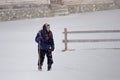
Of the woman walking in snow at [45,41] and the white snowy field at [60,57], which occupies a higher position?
the woman walking in snow at [45,41]

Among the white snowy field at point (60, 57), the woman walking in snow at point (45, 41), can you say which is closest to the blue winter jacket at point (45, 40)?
the woman walking in snow at point (45, 41)

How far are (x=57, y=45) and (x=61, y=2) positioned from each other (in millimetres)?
17934

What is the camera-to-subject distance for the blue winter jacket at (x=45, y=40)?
14461 millimetres

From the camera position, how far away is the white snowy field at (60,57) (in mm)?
14098

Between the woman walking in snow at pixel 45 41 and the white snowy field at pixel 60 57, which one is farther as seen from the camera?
the woman walking in snow at pixel 45 41

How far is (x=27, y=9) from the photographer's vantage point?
1446 inches

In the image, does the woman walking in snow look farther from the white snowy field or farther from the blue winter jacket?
the white snowy field

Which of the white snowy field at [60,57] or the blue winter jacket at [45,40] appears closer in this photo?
the white snowy field at [60,57]

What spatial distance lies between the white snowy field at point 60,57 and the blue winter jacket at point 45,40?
84cm

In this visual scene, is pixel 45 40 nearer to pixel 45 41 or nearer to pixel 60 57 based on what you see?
pixel 45 41

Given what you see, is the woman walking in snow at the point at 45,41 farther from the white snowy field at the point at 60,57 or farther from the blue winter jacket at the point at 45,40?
the white snowy field at the point at 60,57

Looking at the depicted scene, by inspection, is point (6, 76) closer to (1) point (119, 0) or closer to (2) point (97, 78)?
(2) point (97, 78)

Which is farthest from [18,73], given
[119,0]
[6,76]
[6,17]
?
[119,0]

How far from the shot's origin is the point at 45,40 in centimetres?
1455
